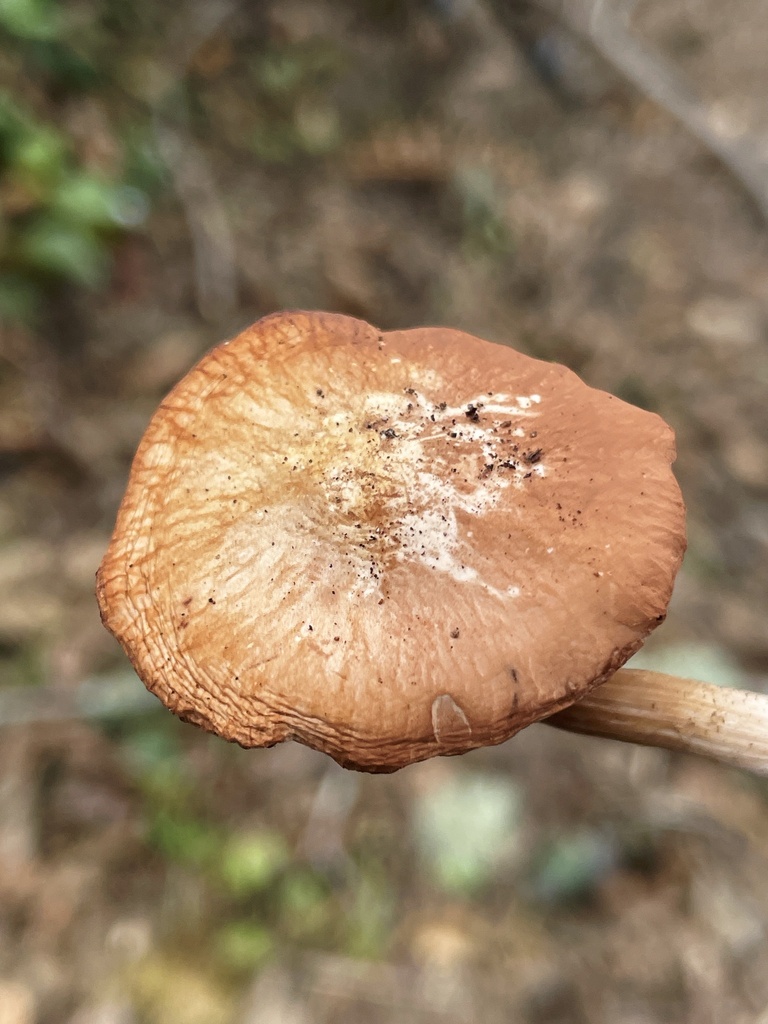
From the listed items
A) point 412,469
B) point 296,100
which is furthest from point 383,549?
point 296,100

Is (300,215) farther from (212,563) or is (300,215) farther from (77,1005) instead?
(77,1005)

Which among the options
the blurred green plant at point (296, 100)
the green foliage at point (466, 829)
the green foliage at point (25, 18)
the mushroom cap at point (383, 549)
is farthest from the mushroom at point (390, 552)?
the blurred green plant at point (296, 100)

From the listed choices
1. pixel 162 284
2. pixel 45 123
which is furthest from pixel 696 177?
pixel 45 123

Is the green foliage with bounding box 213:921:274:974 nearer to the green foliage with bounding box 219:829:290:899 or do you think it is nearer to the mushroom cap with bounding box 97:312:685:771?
the green foliage with bounding box 219:829:290:899

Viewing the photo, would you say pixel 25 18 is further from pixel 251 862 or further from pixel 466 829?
pixel 466 829

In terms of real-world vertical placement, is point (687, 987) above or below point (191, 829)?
below

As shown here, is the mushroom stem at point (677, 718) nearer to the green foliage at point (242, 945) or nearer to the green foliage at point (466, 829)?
the green foliage at point (466, 829)

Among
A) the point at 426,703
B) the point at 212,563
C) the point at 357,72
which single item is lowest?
the point at 426,703
